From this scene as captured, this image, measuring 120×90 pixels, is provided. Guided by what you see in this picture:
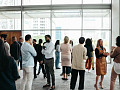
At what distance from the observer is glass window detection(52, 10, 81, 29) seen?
11.4 meters

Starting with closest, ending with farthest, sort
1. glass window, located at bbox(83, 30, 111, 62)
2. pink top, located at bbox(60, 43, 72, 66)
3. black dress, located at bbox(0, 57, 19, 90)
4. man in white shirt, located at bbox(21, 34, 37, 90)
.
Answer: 1. black dress, located at bbox(0, 57, 19, 90)
2. man in white shirt, located at bbox(21, 34, 37, 90)
3. pink top, located at bbox(60, 43, 72, 66)
4. glass window, located at bbox(83, 30, 111, 62)

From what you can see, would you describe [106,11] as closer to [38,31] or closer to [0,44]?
[38,31]

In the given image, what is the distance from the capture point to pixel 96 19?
1141 centimetres

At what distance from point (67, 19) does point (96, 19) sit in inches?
84.2

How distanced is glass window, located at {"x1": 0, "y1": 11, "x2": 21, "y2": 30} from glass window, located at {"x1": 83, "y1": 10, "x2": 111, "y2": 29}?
494 centimetres

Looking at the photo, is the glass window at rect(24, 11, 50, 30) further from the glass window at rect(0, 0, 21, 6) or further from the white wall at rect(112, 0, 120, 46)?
the white wall at rect(112, 0, 120, 46)

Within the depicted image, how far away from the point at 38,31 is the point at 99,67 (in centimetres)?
752

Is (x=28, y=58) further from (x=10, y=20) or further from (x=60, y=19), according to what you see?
(x=10, y=20)

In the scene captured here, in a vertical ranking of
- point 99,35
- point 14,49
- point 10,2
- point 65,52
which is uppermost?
point 10,2

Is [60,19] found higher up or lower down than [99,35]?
higher up

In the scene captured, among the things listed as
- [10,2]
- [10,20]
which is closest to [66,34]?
[10,20]

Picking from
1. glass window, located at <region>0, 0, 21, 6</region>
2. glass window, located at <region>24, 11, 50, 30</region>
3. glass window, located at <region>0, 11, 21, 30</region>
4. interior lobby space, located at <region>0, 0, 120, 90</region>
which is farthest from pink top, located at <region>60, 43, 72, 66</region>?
glass window, located at <region>0, 0, 21, 6</region>

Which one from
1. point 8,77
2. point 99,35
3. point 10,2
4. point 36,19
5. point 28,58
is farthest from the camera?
point 10,2

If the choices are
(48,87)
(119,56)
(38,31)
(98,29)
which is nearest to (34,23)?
(38,31)
